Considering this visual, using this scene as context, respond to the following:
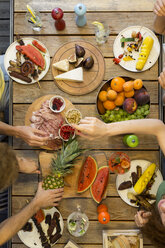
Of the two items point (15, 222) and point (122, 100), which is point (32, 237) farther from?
point (122, 100)

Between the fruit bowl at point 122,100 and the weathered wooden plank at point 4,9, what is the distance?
1.99 meters

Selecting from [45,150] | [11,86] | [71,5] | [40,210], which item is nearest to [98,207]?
[40,210]

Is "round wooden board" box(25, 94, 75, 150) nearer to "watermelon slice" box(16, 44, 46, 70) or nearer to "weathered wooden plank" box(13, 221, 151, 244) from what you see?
"watermelon slice" box(16, 44, 46, 70)

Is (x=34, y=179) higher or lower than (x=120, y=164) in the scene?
lower

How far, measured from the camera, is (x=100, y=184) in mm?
2078

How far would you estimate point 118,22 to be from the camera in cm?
218

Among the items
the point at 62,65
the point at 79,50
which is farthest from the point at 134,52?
the point at 62,65

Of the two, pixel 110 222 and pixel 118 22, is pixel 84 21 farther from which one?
pixel 110 222

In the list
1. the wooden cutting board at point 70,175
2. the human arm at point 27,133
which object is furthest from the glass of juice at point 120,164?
the human arm at point 27,133

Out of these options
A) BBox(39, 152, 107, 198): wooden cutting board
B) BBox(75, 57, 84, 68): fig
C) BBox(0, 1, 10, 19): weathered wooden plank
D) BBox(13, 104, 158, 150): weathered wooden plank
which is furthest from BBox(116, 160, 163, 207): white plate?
BBox(0, 1, 10, 19): weathered wooden plank

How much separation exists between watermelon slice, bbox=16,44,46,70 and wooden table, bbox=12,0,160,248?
123mm

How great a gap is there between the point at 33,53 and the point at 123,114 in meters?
1.03

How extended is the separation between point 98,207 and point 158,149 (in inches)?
31.9

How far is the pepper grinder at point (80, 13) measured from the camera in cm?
198
